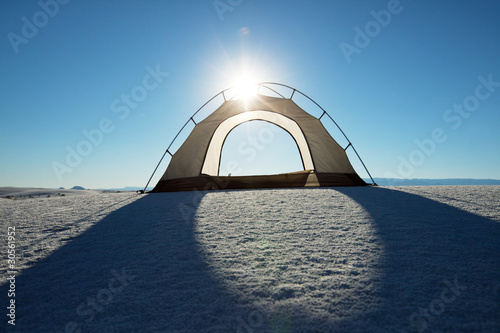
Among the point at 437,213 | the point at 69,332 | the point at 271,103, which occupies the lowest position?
the point at 69,332

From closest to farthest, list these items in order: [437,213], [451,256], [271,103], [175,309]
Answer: [175,309] < [451,256] < [437,213] < [271,103]

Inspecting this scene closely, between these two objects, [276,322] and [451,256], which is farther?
[451,256]

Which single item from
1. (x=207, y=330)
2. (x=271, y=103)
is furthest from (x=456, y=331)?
(x=271, y=103)

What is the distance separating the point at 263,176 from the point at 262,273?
605 centimetres

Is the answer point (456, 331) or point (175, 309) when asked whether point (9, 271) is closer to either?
point (175, 309)

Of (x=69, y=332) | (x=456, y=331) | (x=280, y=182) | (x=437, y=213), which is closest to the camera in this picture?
(x=456, y=331)

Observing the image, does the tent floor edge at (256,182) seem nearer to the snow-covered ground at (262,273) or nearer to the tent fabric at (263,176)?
the tent fabric at (263,176)

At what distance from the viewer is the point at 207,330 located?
1674 mm

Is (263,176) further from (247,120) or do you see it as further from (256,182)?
(247,120)

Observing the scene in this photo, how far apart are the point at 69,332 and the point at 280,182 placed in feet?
22.3

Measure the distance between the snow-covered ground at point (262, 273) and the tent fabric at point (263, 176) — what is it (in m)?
3.96

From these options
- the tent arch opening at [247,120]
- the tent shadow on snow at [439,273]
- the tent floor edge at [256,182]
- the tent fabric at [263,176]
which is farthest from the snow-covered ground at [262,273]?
the tent arch opening at [247,120]

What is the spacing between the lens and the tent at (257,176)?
824 cm

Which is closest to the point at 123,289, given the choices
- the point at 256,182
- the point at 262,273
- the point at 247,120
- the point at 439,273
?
the point at 262,273
